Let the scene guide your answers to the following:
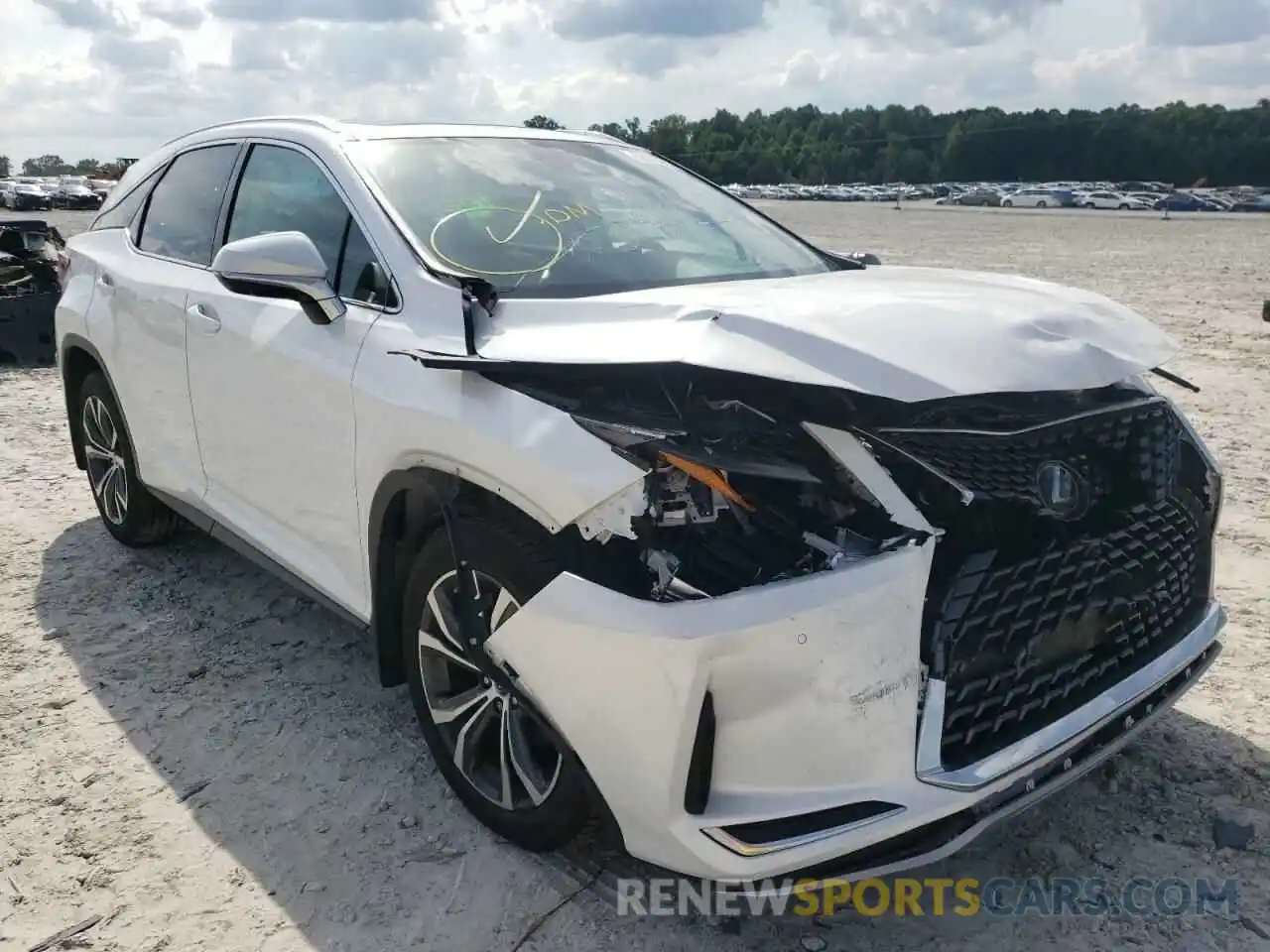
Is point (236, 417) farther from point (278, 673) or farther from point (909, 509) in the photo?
point (909, 509)

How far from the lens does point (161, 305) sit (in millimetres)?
4102

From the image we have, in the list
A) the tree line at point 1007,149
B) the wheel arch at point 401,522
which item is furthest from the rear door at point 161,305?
the tree line at point 1007,149

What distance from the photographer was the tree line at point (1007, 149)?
98.5 m

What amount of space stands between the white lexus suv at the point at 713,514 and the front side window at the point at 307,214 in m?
0.02

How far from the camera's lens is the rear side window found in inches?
161

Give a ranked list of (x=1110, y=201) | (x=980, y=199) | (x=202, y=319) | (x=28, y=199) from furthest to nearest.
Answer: (x=980, y=199)
(x=1110, y=201)
(x=28, y=199)
(x=202, y=319)

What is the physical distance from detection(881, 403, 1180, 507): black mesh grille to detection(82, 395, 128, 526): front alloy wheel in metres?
3.74

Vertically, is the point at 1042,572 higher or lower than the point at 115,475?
higher

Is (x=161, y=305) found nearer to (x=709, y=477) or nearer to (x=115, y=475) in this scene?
(x=115, y=475)

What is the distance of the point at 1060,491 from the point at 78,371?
4407mm

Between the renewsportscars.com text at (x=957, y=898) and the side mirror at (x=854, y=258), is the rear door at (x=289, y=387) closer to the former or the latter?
the renewsportscars.com text at (x=957, y=898)

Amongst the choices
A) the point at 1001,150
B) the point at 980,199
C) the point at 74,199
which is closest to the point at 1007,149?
the point at 1001,150

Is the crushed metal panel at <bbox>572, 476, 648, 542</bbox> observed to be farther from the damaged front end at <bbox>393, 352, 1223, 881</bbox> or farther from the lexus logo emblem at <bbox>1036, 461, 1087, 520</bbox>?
the lexus logo emblem at <bbox>1036, 461, 1087, 520</bbox>

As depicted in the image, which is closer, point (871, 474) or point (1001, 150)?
point (871, 474)
